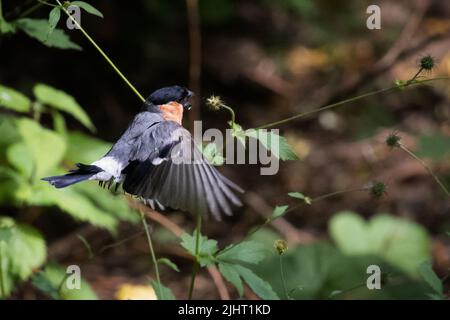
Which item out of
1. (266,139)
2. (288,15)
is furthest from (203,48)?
(266,139)

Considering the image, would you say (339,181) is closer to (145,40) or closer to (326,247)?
(326,247)

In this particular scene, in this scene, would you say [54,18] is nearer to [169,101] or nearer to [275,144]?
[169,101]

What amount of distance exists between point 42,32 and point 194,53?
3.00 meters

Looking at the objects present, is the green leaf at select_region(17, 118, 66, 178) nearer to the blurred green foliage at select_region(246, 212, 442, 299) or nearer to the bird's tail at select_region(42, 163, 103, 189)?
the bird's tail at select_region(42, 163, 103, 189)

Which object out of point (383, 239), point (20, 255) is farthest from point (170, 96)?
point (383, 239)

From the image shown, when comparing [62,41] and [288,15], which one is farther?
[288,15]

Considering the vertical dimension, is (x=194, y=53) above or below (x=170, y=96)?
above

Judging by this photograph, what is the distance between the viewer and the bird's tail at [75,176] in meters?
1.76

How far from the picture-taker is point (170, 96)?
6.84ft
